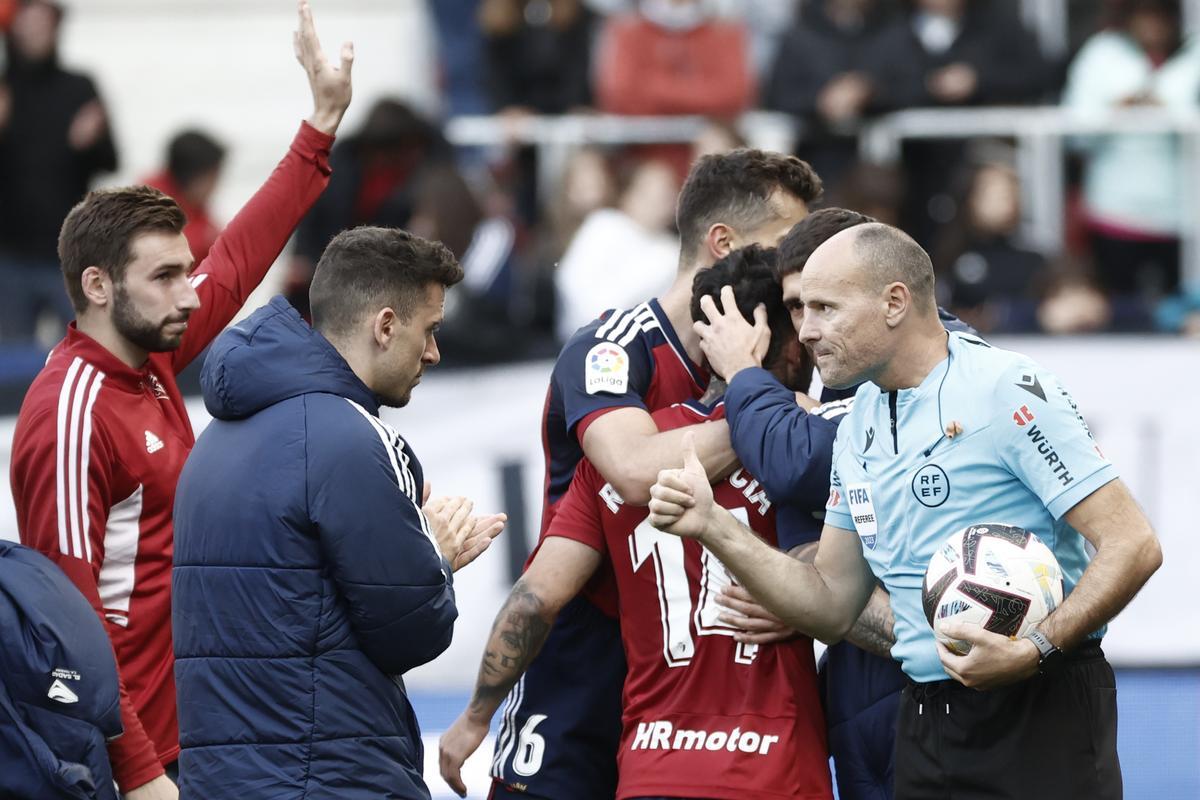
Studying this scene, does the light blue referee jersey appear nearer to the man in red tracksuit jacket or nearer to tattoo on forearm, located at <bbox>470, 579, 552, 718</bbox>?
tattoo on forearm, located at <bbox>470, 579, 552, 718</bbox>

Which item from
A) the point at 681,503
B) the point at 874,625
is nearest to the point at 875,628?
the point at 874,625

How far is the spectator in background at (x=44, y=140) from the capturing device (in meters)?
11.6

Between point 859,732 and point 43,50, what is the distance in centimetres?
848

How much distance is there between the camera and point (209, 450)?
471 cm

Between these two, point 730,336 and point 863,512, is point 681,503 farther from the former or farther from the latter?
point 730,336

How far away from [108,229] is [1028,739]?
2.96m

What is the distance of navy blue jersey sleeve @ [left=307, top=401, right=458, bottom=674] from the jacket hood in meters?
0.12

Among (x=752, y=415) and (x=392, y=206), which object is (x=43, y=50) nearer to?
(x=392, y=206)

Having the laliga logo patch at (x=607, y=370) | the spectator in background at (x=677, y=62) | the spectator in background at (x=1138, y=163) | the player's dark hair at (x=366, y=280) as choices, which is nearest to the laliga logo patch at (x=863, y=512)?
the laliga logo patch at (x=607, y=370)

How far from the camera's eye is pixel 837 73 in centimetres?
1155

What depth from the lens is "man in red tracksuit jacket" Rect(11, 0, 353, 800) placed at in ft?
16.7

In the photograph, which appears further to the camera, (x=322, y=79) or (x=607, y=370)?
(x=322, y=79)

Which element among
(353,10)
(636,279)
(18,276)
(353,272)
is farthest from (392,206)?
(353,272)

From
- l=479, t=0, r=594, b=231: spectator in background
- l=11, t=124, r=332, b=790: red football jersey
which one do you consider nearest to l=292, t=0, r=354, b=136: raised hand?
l=11, t=124, r=332, b=790: red football jersey
